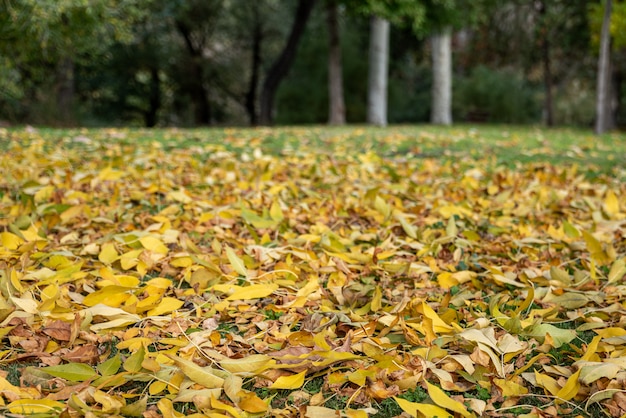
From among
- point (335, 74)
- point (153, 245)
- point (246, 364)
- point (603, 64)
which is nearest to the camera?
point (246, 364)

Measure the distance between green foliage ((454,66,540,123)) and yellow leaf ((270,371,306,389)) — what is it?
2152cm

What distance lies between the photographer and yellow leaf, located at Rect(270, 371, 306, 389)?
1646mm

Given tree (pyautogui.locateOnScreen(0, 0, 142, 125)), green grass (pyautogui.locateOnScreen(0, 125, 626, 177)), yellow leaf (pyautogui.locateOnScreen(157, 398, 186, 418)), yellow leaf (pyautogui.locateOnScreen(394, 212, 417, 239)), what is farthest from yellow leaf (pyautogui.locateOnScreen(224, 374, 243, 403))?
tree (pyautogui.locateOnScreen(0, 0, 142, 125))

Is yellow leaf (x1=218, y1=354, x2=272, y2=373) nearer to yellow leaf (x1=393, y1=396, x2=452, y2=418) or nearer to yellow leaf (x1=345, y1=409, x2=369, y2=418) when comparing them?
yellow leaf (x1=345, y1=409, x2=369, y2=418)

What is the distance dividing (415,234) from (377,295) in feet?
2.98

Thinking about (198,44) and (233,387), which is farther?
(198,44)

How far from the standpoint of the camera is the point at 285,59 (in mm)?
15391

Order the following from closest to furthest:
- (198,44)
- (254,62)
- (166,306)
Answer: (166,306)
(198,44)
(254,62)

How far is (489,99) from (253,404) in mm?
22097

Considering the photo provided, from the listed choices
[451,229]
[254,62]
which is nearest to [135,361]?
[451,229]

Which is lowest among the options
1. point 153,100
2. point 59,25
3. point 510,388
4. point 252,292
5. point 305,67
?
point 510,388

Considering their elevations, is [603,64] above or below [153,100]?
above

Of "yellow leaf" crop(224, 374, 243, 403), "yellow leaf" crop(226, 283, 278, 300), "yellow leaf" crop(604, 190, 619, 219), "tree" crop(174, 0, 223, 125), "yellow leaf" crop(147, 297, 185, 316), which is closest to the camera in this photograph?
"yellow leaf" crop(224, 374, 243, 403)

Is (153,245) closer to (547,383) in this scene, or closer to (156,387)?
(156,387)
